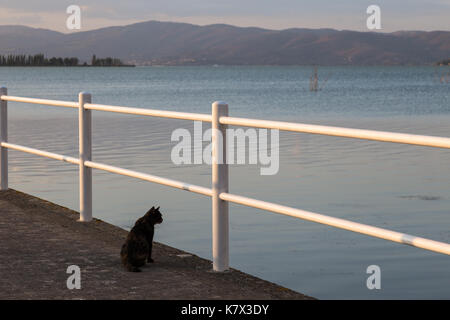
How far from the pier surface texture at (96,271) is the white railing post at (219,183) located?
156 mm

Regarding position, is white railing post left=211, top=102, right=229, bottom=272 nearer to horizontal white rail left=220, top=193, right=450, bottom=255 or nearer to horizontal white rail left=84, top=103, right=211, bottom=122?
horizontal white rail left=84, top=103, right=211, bottom=122

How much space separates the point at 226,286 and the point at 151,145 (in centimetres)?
2086

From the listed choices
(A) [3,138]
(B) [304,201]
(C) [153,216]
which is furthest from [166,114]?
(B) [304,201]

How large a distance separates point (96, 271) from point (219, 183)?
1172 mm

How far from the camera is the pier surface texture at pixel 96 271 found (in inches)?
224

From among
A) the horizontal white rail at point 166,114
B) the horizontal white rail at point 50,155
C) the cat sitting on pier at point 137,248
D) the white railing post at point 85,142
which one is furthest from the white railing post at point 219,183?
the horizontal white rail at point 50,155

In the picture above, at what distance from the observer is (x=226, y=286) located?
593 centimetres

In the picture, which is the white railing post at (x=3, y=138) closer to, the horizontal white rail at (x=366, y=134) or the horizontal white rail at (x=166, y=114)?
the horizontal white rail at (x=166, y=114)

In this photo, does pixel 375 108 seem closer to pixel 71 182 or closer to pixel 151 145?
pixel 151 145

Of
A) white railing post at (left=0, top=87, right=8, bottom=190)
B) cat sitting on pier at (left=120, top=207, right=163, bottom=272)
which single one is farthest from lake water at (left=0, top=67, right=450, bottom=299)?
cat sitting on pier at (left=120, top=207, right=163, bottom=272)

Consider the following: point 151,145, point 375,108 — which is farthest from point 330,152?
point 375,108

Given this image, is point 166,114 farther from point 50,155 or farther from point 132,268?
point 50,155

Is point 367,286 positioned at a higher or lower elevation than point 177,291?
lower

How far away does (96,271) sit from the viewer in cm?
631
